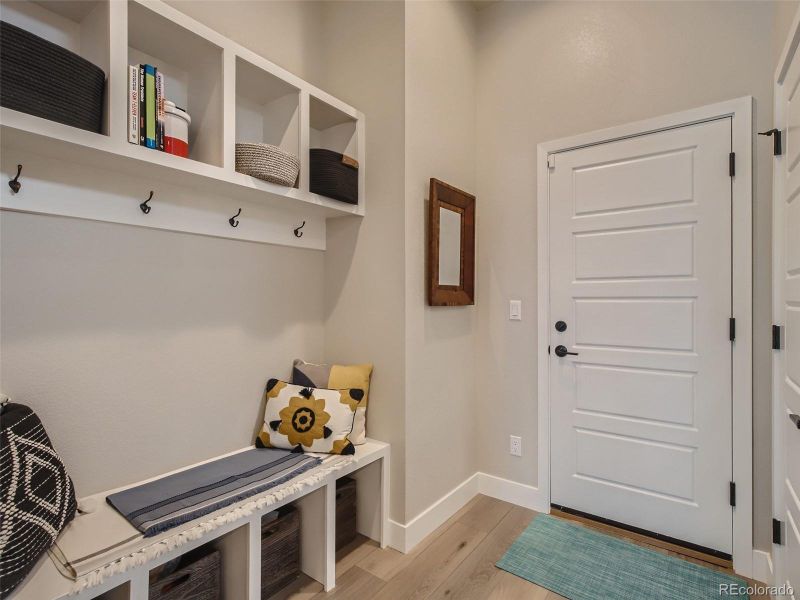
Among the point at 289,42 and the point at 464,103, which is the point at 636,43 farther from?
the point at 289,42

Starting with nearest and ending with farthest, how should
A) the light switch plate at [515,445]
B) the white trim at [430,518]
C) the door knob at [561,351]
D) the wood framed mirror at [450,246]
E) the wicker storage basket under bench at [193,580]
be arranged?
the wicker storage basket under bench at [193,580], the white trim at [430,518], the wood framed mirror at [450,246], the door knob at [561,351], the light switch plate at [515,445]

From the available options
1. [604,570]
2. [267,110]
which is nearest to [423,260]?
[267,110]

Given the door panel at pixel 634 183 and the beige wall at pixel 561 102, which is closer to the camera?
the beige wall at pixel 561 102

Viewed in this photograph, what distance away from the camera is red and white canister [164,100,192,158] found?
1.43 metres

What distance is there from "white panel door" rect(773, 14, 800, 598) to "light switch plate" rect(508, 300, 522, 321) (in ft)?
3.68

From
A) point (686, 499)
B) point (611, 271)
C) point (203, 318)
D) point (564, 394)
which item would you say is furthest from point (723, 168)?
point (203, 318)

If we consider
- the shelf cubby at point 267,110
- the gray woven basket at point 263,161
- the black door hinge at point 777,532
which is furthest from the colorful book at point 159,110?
the black door hinge at point 777,532

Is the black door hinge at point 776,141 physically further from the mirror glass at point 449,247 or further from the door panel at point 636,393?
the mirror glass at point 449,247

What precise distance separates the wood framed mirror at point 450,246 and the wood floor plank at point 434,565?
119 centimetres

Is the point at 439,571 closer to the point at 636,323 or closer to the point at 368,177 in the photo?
the point at 636,323

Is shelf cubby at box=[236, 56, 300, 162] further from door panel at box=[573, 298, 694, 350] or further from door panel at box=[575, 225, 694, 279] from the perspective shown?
door panel at box=[573, 298, 694, 350]

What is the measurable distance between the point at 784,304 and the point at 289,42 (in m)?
2.52

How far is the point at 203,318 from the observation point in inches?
68.2

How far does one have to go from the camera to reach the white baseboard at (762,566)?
1741 millimetres
